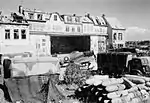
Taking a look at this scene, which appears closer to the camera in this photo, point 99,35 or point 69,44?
point 99,35

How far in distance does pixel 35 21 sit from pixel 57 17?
212 inches

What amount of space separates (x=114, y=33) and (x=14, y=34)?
28.1 meters

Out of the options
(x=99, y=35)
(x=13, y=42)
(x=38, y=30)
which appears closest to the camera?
(x=13, y=42)

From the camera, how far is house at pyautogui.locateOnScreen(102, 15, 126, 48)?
5091 centimetres

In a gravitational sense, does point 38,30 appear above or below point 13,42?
above

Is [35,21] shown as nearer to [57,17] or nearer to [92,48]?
[57,17]

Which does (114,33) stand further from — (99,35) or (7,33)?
(7,33)

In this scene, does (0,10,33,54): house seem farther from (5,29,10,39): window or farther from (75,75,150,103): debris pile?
(75,75,150,103): debris pile

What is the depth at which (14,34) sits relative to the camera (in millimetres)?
32375

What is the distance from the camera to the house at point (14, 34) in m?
31.4

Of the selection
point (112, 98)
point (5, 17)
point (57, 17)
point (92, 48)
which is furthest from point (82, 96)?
point (92, 48)

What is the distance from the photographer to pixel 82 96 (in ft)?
46.3

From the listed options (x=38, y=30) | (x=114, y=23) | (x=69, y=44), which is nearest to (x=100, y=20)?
(x=114, y=23)

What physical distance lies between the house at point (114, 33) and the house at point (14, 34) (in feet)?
79.1
